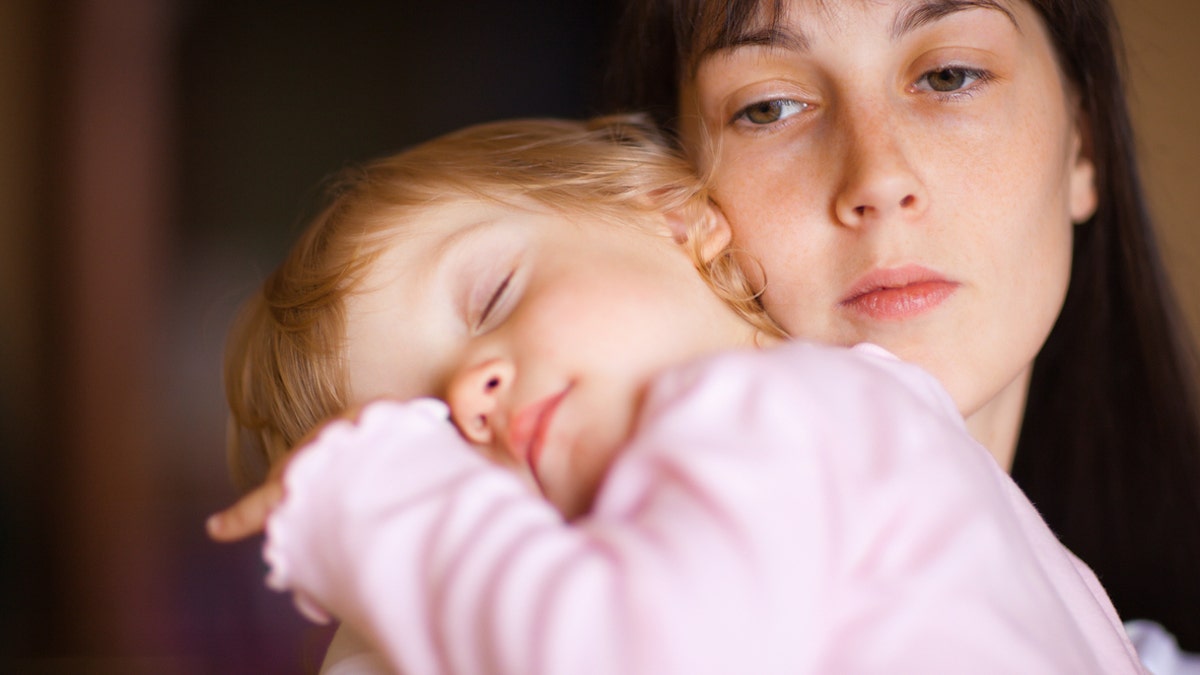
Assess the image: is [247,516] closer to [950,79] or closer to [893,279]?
[893,279]

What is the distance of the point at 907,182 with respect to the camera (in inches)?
39.9

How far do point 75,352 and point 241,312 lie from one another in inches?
62.0

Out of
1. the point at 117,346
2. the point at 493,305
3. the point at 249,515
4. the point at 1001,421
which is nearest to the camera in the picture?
the point at 249,515

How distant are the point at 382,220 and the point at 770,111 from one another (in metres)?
0.50

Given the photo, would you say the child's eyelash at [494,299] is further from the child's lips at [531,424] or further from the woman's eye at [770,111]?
the woman's eye at [770,111]

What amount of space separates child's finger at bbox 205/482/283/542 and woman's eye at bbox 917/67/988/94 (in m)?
0.84

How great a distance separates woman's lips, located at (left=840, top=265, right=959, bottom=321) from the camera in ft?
3.43

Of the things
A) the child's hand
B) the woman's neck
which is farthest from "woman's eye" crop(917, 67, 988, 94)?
the child's hand

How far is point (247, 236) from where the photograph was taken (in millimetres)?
3018

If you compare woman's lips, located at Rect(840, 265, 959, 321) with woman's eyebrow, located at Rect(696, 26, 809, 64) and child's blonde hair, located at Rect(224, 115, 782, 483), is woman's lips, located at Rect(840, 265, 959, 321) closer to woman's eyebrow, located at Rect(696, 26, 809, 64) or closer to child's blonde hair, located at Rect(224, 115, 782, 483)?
child's blonde hair, located at Rect(224, 115, 782, 483)

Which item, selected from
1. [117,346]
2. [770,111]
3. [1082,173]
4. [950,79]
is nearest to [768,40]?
[770,111]

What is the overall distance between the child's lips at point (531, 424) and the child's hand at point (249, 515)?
7.6 inches

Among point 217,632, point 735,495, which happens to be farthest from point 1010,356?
point 217,632

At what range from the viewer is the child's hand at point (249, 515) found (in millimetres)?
764
